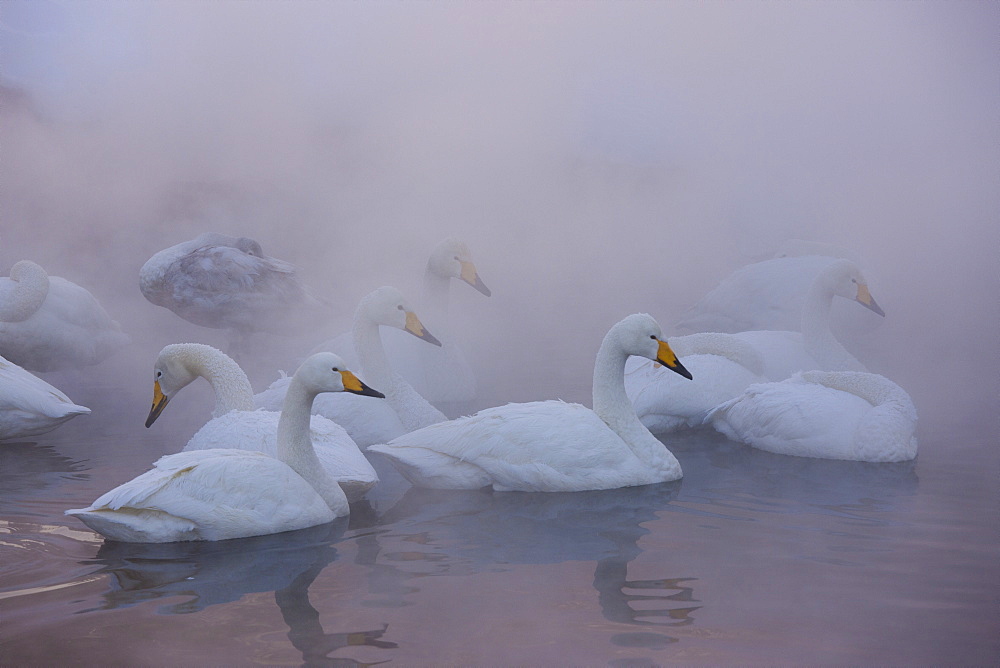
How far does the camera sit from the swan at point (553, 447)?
15.9ft

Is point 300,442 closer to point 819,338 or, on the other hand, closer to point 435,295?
point 435,295

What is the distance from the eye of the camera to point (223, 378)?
5438 millimetres

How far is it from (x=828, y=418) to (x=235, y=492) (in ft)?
11.3

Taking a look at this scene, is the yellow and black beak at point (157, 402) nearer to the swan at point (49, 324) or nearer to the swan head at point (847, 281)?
the swan at point (49, 324)

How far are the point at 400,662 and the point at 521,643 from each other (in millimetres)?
389

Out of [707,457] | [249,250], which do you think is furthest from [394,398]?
[249,250]

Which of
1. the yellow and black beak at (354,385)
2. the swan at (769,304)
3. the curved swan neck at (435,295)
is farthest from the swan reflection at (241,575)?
the swan at (769,304)

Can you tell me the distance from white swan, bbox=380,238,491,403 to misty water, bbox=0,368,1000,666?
2.06m

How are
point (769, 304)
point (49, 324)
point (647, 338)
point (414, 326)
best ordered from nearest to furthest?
point (647, 338) < point (414, 326) < point (49, 324) < point (769, 304)

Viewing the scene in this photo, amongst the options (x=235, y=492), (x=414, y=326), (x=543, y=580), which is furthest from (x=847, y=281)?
(x=235, y=492)

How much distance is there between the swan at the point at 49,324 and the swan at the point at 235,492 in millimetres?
4527

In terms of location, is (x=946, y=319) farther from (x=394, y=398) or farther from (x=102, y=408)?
(x=102, y=408)

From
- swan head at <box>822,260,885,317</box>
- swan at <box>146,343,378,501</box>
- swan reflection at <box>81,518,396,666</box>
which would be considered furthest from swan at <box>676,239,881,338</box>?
swan reflection at <box>81,518,396,666</box>

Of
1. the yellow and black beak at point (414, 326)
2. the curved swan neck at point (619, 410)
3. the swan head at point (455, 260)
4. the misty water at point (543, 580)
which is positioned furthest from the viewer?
the swan head at point (455, 260)
